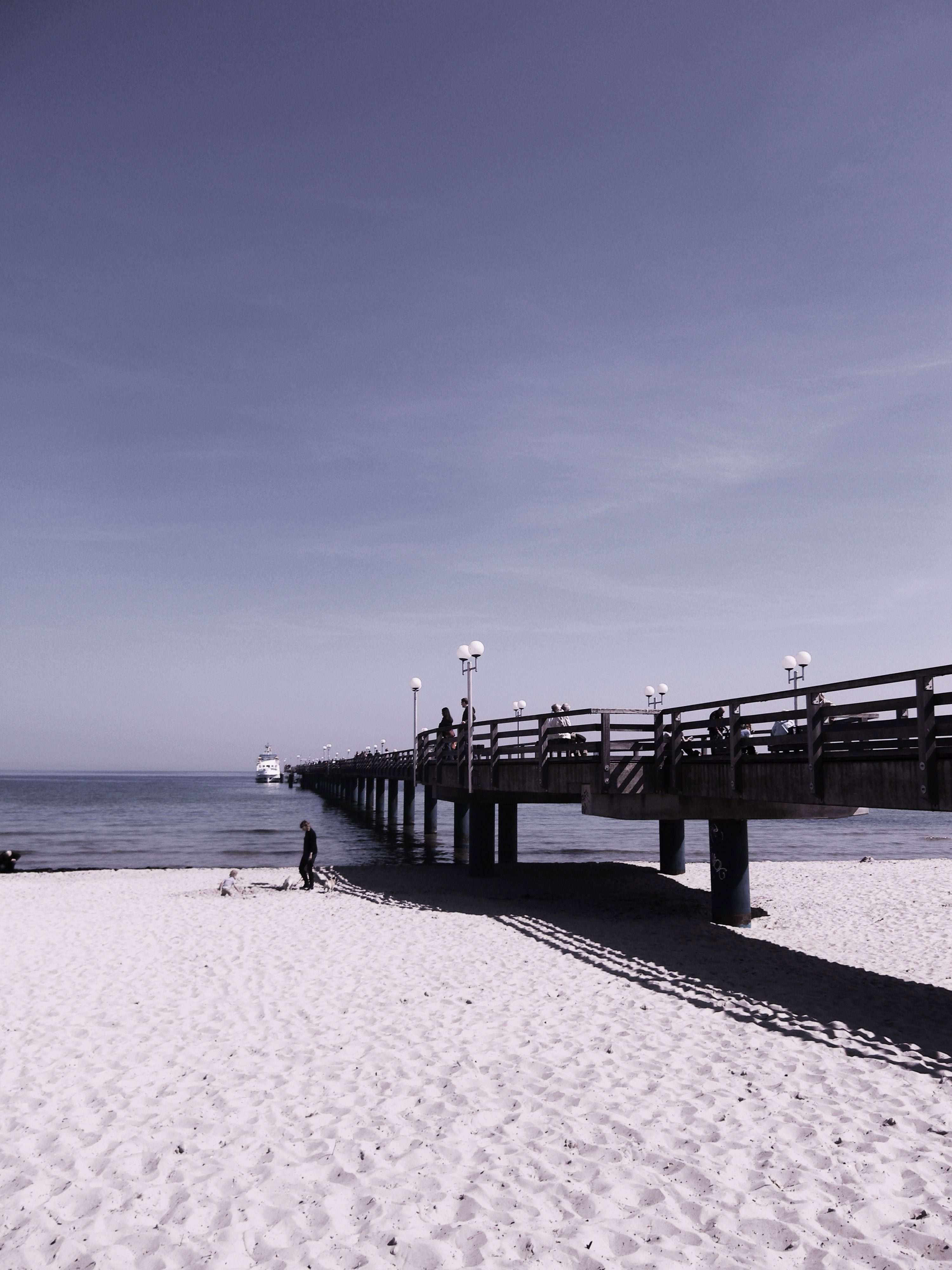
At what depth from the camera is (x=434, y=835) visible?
39.5 meters

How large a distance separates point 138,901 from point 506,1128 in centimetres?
1504

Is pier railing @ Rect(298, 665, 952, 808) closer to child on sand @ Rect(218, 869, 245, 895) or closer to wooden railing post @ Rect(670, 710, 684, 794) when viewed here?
wooden railing post @ Rect(670, 710, 684, 794)

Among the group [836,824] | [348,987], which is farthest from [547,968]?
[836,824]

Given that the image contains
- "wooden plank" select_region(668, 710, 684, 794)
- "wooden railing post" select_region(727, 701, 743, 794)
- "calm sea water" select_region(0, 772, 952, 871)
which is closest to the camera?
"wooden railing post" select_region(727, 701, 743, 794)

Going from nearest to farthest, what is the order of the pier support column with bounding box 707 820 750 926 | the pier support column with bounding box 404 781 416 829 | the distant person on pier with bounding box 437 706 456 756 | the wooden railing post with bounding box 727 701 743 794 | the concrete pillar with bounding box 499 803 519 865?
the wooden railing post with bounding box 727 701 743 794 → the pier support column with bounding box 707 820 750 926 → the distant person on pier with bounding box 437 706 456 756 → the concrete pillar with bounding box 499 803 519 865 → the pier support column with bounding box 404 781 416 829

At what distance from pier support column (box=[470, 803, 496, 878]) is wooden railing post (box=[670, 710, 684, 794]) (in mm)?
9993

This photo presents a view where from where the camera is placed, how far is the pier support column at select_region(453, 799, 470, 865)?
102 feet

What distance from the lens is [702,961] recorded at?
40.9 ft

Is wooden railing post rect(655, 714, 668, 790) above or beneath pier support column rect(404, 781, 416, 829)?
above

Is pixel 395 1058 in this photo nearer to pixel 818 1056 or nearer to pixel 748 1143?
pixel 748 1143

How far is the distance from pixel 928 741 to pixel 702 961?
17.0ft

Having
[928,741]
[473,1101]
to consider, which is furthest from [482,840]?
[473,1101]

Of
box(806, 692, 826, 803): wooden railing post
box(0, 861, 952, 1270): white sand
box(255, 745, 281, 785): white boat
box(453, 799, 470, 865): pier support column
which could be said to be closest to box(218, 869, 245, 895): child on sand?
box(0, 861, 952, 1270): white sand

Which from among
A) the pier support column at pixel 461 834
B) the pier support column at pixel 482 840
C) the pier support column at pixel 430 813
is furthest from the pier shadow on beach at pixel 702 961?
the pier support column at pixel 430 813
